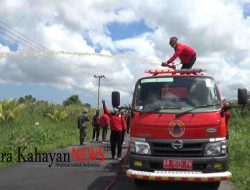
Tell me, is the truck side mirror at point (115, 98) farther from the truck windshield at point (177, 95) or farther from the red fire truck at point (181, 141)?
the red fire truck at point (181, 141)

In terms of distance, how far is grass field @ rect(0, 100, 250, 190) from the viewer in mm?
13352

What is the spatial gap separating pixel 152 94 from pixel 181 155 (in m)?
1.57

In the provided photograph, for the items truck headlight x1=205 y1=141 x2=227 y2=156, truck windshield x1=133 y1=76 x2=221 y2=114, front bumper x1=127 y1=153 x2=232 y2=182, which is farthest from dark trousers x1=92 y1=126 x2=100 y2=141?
truck headlight x1=205 y1=141 x2=227 y2=156

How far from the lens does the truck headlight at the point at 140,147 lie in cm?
905

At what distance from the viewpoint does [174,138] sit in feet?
29.2

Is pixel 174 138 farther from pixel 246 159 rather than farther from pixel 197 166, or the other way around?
pixel 246 159

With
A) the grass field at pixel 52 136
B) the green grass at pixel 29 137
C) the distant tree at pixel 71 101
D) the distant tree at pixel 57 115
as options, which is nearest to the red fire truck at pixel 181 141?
the grass field at pixel 52 136

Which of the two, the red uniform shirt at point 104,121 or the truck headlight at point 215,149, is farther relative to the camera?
the red uniform shirt at point 104,121

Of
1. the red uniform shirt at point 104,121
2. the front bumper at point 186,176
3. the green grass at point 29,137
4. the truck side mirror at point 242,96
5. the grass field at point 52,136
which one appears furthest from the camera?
the red uniform shirt at point 104,121

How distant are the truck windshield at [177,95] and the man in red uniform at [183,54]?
4.53 feet

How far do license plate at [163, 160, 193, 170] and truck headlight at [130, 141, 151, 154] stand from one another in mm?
433

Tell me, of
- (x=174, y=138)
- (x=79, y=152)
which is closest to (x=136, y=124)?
(x=174, y=138)

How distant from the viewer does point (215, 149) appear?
891 cm

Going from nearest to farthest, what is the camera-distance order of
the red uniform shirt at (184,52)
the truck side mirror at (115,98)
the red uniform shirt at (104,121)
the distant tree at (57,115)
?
1. the truck side mirror at (115,98)
2. the red uniform shirt at (184,52)
3. the red uniform shirt at (104,121)
4. the distant tree at (57,115)
